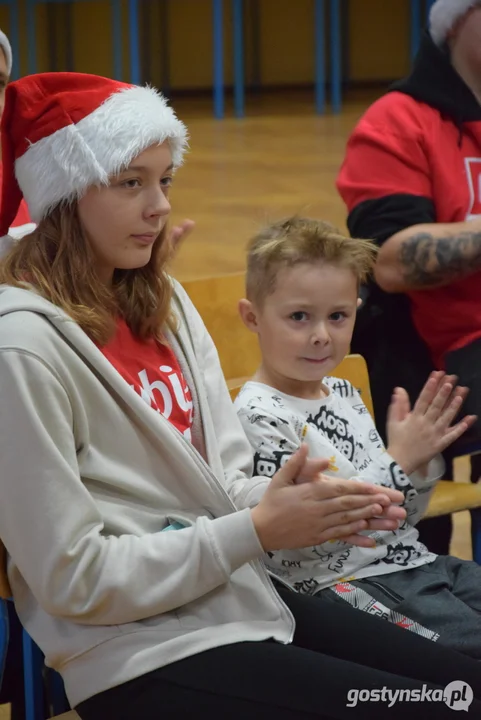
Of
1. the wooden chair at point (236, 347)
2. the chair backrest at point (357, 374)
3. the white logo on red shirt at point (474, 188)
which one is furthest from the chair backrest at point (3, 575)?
the white logo on red shirt at point (474, 188)

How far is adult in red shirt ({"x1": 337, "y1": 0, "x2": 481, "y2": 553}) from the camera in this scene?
91.1 inches

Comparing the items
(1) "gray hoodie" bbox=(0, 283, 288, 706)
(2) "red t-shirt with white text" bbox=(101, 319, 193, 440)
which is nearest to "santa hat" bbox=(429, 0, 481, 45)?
(2) "red t-shirt with white text" bbox=(101, 319, 193, 440)

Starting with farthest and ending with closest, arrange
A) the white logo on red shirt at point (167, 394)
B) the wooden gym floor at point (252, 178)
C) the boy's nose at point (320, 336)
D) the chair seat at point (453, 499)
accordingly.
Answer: the wooden gym floor at point (252, 178)
the chair seat at point (453, 499)
the boy's nose at point (320, 336)
the white logo on red shirt at point (167, 394)

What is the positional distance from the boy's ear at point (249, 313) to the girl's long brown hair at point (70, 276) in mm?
345

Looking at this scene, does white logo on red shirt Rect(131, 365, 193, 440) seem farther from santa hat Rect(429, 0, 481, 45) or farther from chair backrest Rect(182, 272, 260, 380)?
santa hat Rect(429, 0, 481, 45)

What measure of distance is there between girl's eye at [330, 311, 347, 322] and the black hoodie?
483 millimetres

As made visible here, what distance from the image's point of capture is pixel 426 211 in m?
2.35

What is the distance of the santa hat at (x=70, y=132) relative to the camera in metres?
1.51

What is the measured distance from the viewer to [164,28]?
27.9 ft

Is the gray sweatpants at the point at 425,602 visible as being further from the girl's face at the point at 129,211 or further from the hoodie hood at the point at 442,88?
the hoodie hood at the point at 442,88

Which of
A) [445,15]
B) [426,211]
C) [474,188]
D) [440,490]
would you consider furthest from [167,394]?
[445,15]

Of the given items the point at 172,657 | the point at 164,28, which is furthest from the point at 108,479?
the point at 164,28

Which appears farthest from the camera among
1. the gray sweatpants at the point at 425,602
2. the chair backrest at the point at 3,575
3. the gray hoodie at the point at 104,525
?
the gray sweatpants at the point at 425,602

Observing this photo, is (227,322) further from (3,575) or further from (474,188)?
(3,575)
